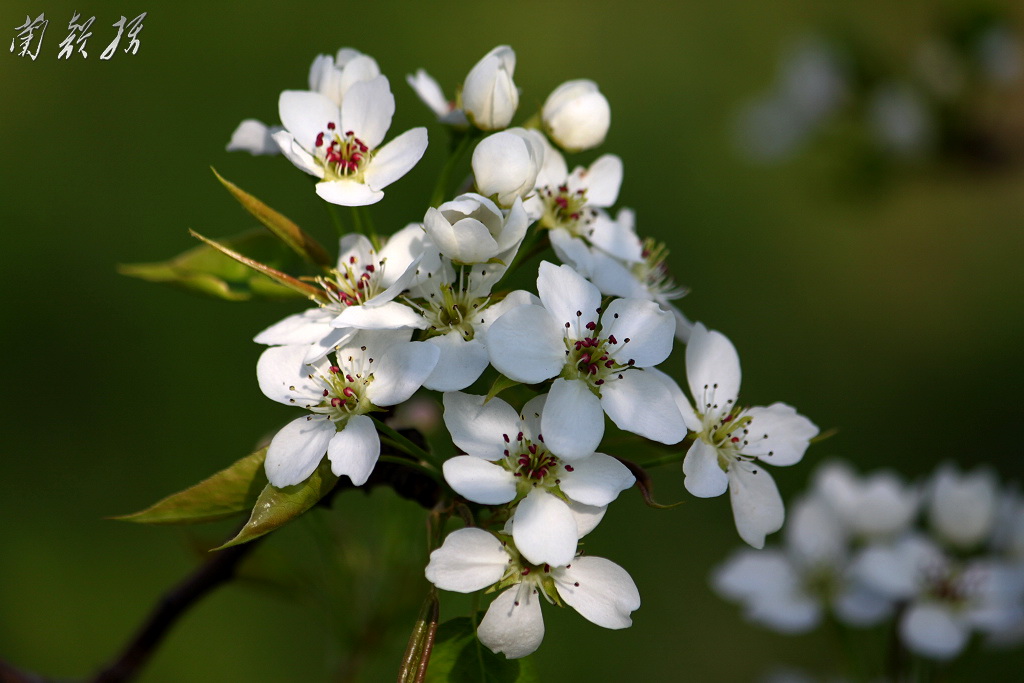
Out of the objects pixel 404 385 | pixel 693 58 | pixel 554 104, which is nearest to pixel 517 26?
pixel 693 58

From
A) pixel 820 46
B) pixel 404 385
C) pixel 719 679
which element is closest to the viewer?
pixel 404 385

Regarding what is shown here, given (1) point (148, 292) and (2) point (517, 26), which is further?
(2) point (517, 26)

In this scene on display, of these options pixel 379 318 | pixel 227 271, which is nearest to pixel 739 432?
pixel 379 318

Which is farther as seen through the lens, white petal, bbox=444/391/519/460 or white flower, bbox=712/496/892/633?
white flower, bbox=712/496/892/633

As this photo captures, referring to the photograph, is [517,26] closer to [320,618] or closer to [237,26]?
[237,26]

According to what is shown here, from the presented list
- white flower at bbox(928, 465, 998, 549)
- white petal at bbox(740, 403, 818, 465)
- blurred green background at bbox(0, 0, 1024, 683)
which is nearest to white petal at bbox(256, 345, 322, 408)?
white petal at bbox(740, 403, 818, 465)

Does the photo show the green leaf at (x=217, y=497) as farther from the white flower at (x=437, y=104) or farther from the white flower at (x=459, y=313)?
the white flower at (x=437, y=104)

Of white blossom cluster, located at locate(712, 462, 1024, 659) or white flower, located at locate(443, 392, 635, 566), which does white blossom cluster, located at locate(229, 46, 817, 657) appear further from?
white blossom cluster, located at locate(712, 462, 1024, 659)

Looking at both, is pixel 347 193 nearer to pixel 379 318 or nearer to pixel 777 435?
pixel 379 318
